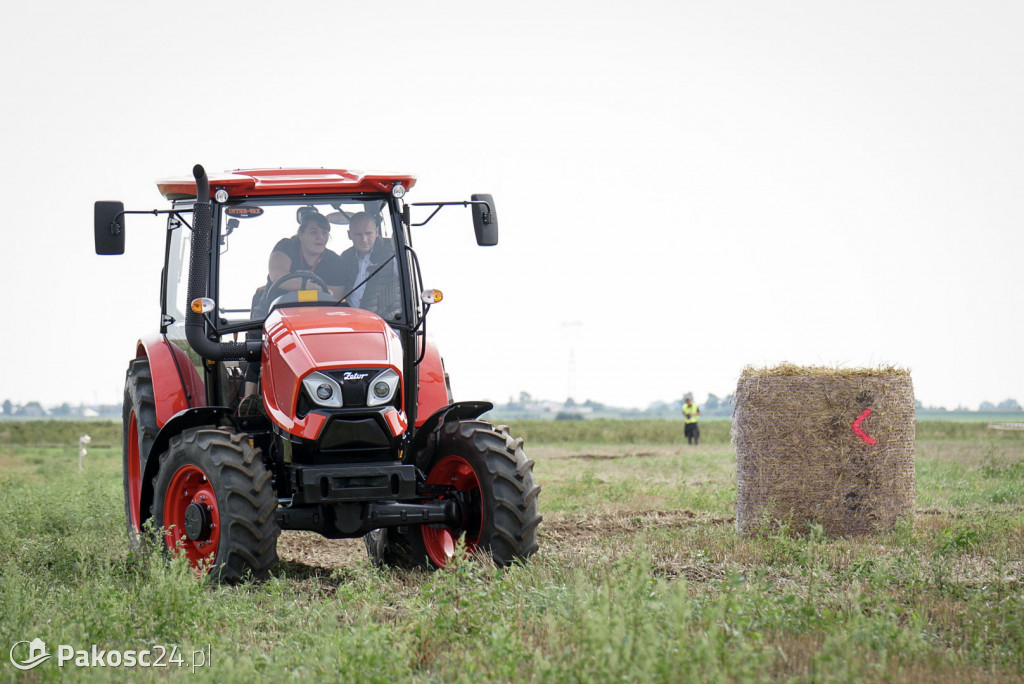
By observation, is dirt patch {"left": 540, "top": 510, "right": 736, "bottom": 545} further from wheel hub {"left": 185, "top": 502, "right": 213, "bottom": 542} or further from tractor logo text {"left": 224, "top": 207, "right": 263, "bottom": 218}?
tractor logo text {"left": 224, "top": 207, "right": 263, "bottom": 218}

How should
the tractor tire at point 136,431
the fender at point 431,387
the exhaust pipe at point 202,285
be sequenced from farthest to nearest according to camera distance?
the tractor tire at point 136,431, the fender at point 431,387, the exhaust pipe at point 202,285

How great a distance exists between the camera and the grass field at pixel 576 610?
404cm

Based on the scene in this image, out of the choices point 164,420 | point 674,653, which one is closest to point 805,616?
point 674,653

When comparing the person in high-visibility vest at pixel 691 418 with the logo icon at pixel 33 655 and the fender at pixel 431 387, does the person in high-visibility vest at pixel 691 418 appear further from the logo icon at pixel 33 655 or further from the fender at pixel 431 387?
the logo icon at pixel 33 655

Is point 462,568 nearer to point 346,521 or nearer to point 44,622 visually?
point 346,521

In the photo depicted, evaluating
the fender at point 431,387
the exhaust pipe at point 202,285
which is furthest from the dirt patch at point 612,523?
the exhaust pipe at point 202,285

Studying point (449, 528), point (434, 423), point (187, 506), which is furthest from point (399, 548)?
point (187, 506)

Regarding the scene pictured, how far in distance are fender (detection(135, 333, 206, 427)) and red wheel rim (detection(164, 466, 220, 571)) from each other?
69 cm

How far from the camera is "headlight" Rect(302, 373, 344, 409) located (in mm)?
6273

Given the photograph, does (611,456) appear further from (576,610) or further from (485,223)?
(576,610)

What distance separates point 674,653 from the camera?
395cm

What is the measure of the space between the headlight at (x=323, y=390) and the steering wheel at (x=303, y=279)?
1.01 meters

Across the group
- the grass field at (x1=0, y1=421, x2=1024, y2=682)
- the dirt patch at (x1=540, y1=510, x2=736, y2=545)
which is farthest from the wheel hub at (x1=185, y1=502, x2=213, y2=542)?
the dirt patch at (x1=540, y1=510, x2=736, y2=545)

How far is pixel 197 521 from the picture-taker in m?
6.29
